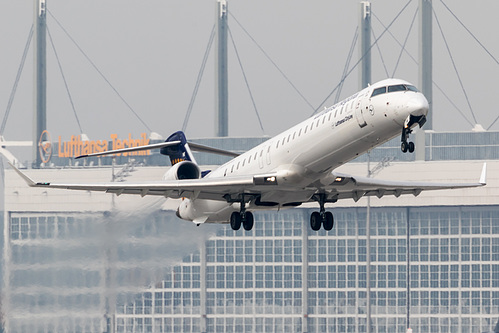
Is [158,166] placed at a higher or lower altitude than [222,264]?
higher

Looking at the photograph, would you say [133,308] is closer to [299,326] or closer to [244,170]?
[299,326]

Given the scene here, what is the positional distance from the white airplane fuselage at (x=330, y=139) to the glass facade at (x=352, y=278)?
87117mm

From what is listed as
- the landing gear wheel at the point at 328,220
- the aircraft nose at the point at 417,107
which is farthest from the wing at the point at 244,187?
the aircraft nose at the point at 417,107

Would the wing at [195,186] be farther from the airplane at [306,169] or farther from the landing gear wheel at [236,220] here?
the landing gear wheel at [236,220]

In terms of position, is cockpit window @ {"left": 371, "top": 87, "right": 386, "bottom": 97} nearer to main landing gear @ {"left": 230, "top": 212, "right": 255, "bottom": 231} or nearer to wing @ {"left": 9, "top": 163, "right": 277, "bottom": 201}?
wing @ {"left": 9, "top": 163, "right": 277, "bottom": 201}

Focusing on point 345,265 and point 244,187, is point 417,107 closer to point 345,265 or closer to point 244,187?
point 244,187

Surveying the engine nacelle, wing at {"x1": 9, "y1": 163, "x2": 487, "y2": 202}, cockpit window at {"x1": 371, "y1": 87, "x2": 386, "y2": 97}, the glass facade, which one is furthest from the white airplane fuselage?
the glass facade

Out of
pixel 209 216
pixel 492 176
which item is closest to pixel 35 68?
pixel 492 176

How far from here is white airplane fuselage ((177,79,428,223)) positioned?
1722 inches

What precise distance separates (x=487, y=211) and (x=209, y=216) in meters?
89.3

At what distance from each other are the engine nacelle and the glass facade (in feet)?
270

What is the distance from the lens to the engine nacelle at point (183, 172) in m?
53.7

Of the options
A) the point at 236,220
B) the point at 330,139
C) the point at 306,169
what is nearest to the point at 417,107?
the point at 330,139

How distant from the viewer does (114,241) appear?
7812cm
